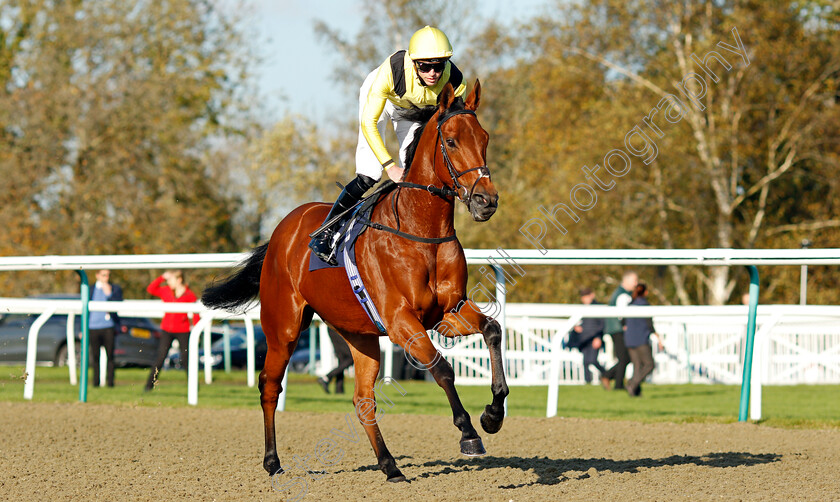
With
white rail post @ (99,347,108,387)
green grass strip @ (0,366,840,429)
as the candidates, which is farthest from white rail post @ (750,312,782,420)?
white rail post @ (99,347,108,387)

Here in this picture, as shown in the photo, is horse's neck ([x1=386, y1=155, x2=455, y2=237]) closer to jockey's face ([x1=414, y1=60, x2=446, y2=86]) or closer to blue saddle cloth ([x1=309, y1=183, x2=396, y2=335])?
blue saddle cloth ([x1=309, y1=183, x2=396, y2=335])

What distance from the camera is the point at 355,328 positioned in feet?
Result: 19.2

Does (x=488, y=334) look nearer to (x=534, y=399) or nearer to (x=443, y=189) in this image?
(x=443, y=189)

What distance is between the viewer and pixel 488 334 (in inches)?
199

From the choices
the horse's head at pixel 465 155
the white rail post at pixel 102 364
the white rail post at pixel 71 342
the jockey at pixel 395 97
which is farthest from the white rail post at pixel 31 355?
the horse's head at pixel 465 155

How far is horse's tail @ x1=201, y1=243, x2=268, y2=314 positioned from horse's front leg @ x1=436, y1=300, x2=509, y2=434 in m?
2.20

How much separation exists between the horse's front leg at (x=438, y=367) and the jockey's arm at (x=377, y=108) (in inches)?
37.5

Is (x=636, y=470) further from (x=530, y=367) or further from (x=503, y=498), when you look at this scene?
(x=530, y=367)

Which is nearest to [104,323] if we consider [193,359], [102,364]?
[102,364]

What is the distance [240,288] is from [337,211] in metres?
1.46

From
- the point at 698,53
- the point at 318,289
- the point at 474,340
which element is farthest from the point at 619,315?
the point at 698,53

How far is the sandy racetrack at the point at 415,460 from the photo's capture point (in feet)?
16.4

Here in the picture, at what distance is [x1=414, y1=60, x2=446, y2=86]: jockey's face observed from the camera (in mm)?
5254

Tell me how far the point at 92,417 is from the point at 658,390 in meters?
7.90
